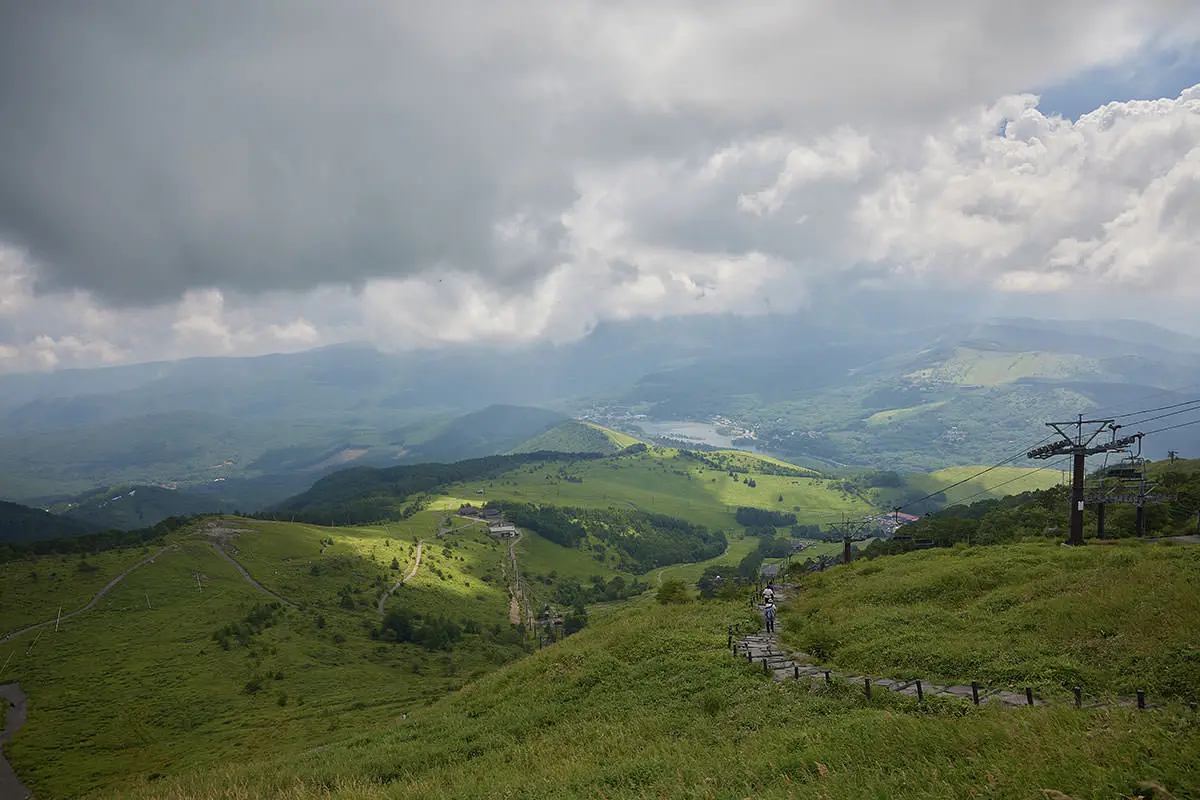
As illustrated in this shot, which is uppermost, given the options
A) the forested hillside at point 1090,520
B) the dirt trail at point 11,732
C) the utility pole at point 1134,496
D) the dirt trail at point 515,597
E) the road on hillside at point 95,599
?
the utility pole at point 1134,496

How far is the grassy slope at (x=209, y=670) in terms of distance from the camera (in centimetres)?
6047

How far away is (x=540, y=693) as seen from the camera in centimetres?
2622

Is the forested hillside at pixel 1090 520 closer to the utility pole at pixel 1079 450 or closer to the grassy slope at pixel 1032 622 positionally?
the utility pole at pixel 1079 450

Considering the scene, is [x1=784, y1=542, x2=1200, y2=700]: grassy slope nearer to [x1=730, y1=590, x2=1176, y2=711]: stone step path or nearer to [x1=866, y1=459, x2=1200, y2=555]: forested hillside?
[x1=730, y1=590, x2=1176, y2=711]: stone step path

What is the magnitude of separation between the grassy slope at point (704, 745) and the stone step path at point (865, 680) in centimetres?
79

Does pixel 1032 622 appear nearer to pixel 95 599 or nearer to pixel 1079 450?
pixel 1079 450

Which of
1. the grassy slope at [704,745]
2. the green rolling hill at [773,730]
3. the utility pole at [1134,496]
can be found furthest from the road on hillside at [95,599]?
the utility pole at [1134,496]

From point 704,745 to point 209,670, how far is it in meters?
97.9

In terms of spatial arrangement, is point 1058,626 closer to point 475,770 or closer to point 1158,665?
point 1158,665

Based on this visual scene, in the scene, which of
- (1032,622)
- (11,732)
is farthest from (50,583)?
(1032,622)

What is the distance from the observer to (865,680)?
1739 centimetres

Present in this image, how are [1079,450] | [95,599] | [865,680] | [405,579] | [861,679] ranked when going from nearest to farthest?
1. [865,680]
2. [861,679]
3. [1079,450]
4. [95,599]
5. [405,579]

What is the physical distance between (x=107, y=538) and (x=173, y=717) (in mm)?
100648

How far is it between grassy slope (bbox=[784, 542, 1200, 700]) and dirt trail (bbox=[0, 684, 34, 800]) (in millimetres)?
74638
